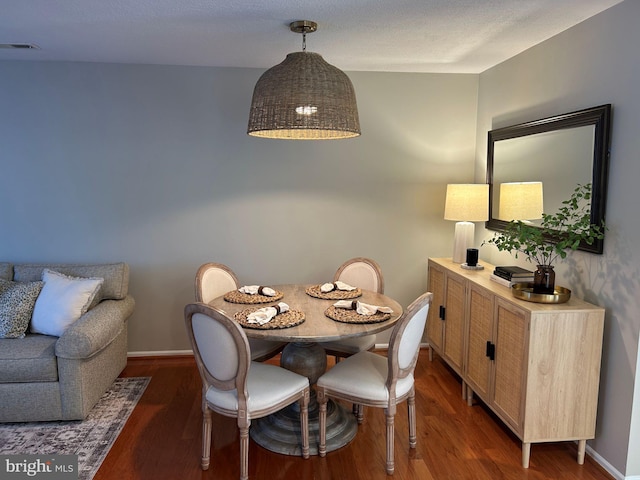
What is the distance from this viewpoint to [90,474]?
2.34 m

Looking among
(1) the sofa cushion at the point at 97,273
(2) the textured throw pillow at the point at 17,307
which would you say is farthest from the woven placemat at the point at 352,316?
(2) the textured throw pillow at the point at 17,307

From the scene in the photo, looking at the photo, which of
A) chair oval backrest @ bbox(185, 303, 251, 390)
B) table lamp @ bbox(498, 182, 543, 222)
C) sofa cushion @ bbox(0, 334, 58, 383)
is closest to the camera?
chair oval backrest @ bbox(185, 303, 251, 390)

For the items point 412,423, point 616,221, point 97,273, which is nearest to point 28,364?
point 97,273

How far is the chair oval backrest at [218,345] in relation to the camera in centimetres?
215

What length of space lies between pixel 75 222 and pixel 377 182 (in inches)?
94.3

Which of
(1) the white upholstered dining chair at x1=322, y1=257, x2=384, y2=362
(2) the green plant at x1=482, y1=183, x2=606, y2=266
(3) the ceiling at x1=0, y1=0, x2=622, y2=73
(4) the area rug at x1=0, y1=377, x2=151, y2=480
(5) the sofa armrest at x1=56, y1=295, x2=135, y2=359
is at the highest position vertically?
(3) the ceiling at x1=0, y1=0, x2=622, y2=73

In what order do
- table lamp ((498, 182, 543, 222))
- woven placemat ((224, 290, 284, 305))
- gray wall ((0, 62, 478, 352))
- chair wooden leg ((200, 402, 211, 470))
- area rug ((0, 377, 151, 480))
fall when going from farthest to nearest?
gray wall ((0, 62, 478, 352))
table lamp ((498, 182, 543, 222))
woven placemat ((224, 290, 284, 305))
area rug ((0, 377, 151, 480))
chair wooden leg ((200, 402, 211, 470))

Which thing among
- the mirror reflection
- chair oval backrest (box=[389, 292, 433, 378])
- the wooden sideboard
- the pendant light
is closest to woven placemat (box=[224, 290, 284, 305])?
chair oval backrest (box=[389, 292, 433, 378])

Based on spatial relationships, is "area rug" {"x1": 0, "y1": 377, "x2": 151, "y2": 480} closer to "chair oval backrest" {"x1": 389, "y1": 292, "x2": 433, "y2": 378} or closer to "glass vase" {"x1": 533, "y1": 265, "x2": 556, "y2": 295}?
"chair oval backrest" {"x1": 389, "y1": 292, "x2": 433, "y2": 378}

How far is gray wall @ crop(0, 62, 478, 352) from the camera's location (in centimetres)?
361

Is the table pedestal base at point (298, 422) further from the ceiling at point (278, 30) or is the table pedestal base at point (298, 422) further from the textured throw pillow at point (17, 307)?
the ceiling at point (278, 30)

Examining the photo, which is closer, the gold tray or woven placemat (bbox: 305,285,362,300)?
the gold tray

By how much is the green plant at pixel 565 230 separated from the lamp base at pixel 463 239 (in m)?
0.66

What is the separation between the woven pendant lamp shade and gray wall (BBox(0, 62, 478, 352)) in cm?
146
